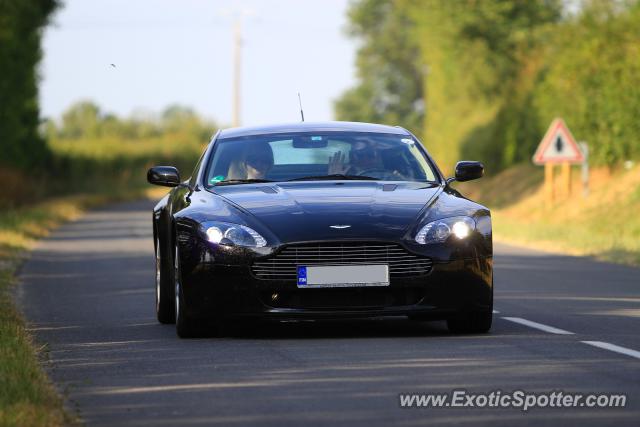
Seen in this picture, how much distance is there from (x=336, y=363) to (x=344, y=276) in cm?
142

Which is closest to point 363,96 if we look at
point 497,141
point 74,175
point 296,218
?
point 74,175

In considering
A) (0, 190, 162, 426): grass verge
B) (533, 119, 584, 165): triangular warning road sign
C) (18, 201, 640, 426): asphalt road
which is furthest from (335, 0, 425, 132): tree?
(18, 201, 640, 426): asphalt road

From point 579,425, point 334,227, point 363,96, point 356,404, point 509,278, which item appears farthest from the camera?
point 363,96

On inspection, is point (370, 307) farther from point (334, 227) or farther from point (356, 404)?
point (356, 404)

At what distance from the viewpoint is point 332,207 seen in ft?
37.9

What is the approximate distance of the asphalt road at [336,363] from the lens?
315 inches

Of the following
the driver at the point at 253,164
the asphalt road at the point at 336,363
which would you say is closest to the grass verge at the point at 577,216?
the asphalt road at the point at 336,363

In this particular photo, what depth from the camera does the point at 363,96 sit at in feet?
369

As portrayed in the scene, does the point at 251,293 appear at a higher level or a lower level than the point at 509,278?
higher

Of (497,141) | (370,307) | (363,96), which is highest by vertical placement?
(370,307)

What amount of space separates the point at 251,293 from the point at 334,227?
681 millimetres

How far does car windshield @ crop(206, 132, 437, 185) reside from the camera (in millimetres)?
12766

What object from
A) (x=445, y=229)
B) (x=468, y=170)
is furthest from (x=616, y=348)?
(x=468, y=170)

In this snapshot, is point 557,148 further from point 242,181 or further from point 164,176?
point 242,181
